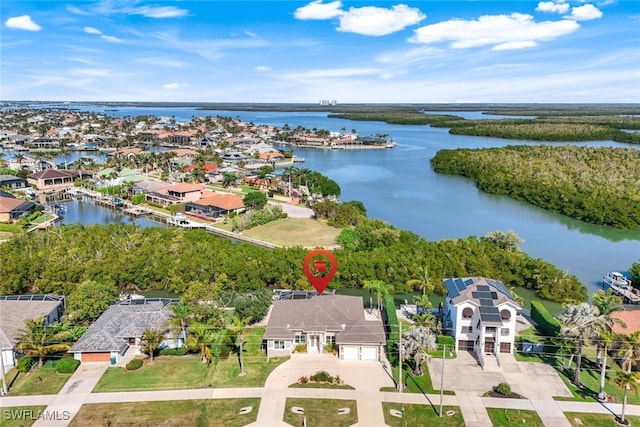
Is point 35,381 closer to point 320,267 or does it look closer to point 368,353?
point 368,353

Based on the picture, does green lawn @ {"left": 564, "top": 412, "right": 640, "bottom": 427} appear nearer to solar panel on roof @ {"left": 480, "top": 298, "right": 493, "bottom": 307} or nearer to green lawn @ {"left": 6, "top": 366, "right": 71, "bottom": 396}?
solar panel on roof @ {"left": 480, "top": 298, "right": 493, "bottom": 307}

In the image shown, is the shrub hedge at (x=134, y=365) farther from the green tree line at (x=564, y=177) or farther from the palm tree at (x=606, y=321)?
the green tree line at (x=564, y=177)

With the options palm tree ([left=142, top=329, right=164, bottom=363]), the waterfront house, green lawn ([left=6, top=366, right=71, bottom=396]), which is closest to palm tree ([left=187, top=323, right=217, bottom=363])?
palm tree ([left=142, top=329, right=164, bottom=363])

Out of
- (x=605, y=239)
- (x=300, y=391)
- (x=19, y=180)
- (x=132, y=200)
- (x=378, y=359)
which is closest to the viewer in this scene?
(x=300, y=391)

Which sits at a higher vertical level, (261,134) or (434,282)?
(261,134)

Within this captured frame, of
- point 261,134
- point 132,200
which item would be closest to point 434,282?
point 132,200

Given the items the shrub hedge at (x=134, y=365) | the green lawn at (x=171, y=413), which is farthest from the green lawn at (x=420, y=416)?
the shrub hedge at (x=134, y=365)

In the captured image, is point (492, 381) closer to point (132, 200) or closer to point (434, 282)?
point (434, 282)
